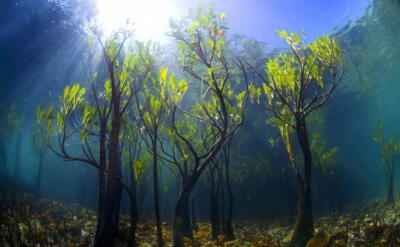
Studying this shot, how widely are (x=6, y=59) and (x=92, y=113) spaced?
13.8 meters

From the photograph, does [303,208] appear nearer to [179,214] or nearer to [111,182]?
[179,214]

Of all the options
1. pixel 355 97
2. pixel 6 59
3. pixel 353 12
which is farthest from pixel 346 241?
pixel 355 97

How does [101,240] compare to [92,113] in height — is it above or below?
below

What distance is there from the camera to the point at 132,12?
4883mm

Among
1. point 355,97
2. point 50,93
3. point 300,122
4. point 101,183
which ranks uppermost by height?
point 355,97

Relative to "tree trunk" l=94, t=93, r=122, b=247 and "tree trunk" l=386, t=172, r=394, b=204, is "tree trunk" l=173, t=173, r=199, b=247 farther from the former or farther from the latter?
"tree trunk" l=386, t=172, r=394, b=204

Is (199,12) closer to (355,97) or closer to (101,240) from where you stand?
(101,240)

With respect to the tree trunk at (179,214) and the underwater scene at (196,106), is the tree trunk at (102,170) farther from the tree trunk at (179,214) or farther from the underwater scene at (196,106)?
the tree trunk at (179,214)

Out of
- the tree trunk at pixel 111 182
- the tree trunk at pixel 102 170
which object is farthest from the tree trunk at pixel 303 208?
the tree trunk at pixel 102 170

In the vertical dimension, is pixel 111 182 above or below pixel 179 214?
above

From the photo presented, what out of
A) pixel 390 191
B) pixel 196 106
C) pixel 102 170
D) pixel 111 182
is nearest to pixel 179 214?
pixel 111 182

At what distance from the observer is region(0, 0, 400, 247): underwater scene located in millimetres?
4680

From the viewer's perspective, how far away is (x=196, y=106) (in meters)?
6.35

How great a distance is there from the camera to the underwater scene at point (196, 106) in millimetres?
4680
